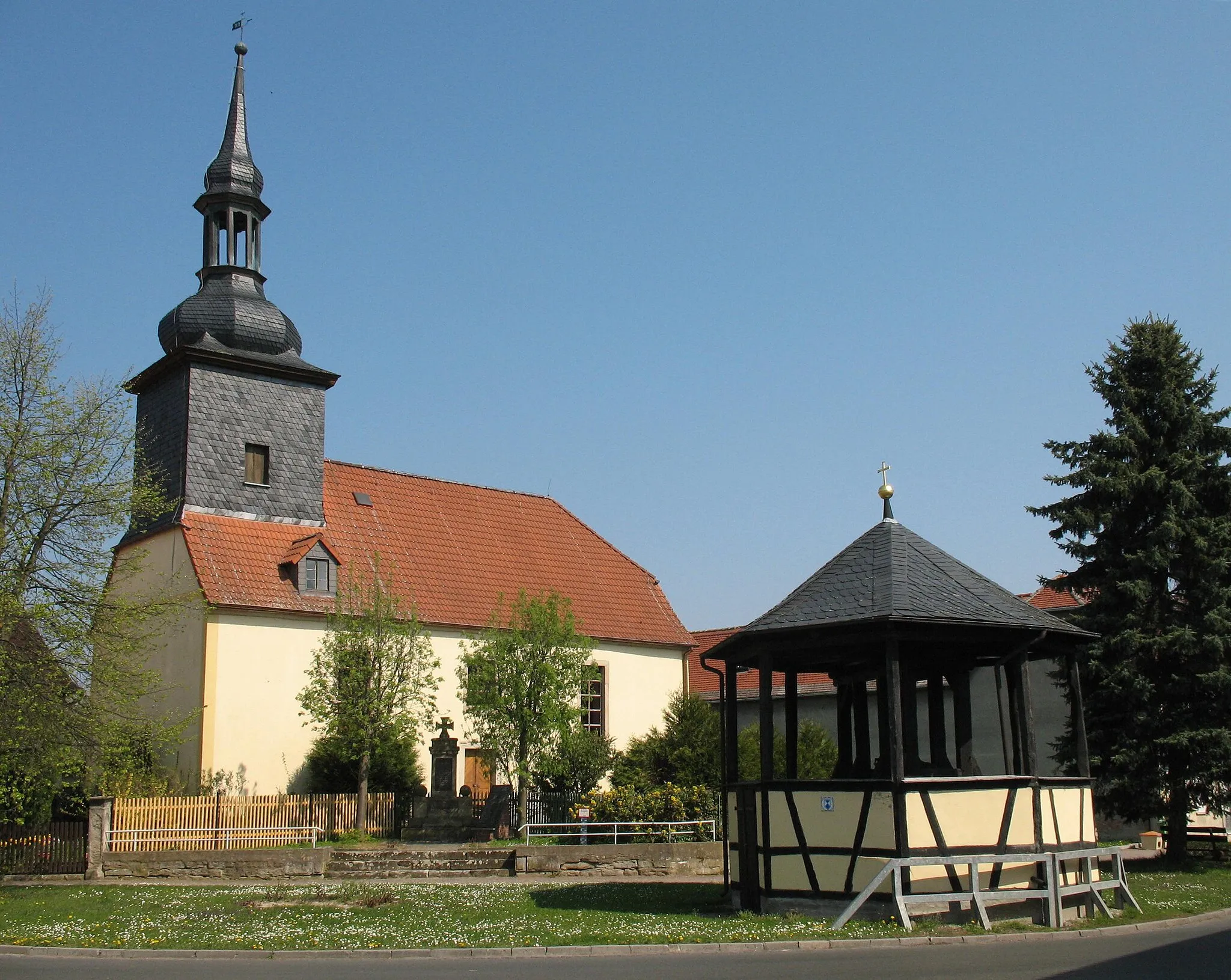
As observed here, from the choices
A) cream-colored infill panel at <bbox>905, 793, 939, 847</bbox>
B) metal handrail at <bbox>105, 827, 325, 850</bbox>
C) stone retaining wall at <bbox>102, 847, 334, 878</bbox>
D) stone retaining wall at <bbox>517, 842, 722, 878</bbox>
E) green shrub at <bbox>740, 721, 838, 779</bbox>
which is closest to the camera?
cream-colored infill panel at <bbox>905, 793, 939, 847</bbox>

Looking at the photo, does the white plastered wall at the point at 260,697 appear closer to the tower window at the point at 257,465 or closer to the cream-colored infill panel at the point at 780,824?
the tower window at the point at 257,465

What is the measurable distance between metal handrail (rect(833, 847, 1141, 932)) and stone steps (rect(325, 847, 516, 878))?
9.96 metres

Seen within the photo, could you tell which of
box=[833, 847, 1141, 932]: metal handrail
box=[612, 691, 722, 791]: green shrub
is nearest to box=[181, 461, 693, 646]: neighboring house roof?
box=[612, 691, 722, 791]: green shrub

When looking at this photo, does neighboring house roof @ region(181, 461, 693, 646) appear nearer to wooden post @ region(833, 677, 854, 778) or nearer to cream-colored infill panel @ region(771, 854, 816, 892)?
wooden post @ region(833, 677, 854, 778)

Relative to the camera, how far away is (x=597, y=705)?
37000mm

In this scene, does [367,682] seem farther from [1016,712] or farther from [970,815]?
[970,815]

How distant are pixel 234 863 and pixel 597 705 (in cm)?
1577

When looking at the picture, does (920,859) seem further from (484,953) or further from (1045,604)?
(1045,604)

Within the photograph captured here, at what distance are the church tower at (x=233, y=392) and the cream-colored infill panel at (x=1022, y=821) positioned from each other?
23360 mm

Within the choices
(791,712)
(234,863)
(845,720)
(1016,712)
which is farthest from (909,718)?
(234,863)

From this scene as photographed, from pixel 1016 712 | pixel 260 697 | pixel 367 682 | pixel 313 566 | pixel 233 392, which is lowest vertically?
pixel 1016 712

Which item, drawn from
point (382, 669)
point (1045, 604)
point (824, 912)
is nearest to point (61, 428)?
point (382, 669)

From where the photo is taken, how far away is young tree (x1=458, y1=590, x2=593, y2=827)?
97.1 ft

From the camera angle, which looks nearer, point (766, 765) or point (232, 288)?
point (766, 765)
